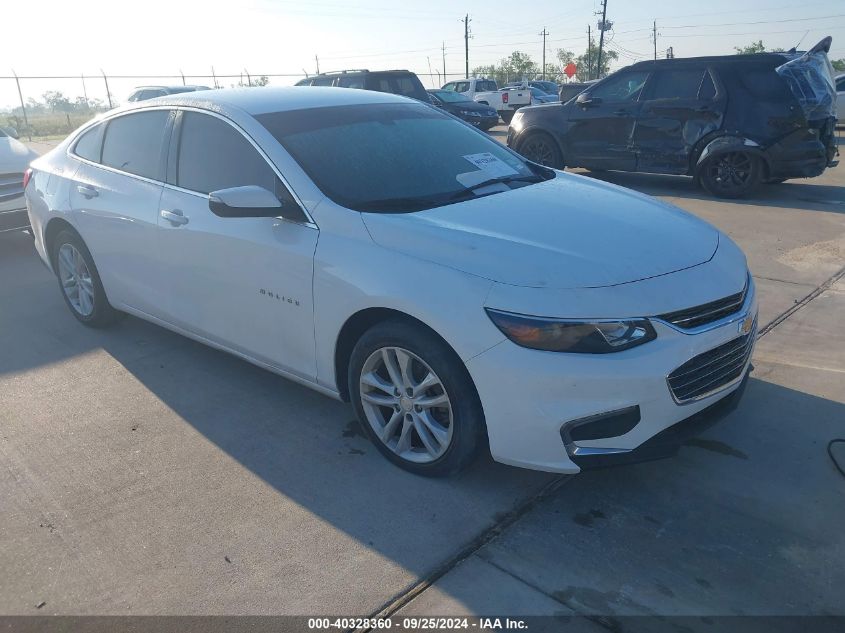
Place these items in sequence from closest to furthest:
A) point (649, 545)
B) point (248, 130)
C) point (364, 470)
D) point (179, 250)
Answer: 1. point (649, 545)
2. point (364, 470)
3. point (248, 130)
4. point (179, 250)

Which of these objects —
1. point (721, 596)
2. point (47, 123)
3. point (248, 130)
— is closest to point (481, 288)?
point (721, 596)

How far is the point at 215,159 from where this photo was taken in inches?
161

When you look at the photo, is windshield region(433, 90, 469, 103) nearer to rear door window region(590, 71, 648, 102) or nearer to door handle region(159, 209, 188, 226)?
rear door window region(590, 71, 648, 102)

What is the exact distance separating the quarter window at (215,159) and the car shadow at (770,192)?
7.36 meters

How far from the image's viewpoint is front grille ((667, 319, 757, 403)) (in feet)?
9.60

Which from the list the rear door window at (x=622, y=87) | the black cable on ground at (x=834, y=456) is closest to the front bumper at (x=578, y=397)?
the black cable on ground at (x=834, y=456)

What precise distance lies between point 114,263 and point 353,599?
3.09 m

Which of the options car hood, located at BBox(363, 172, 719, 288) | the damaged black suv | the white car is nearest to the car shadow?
the damaged black suv

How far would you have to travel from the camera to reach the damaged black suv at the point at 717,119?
9148 mm

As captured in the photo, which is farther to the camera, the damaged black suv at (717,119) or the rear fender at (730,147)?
the rear fender at (730,147)

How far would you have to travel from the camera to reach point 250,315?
3879mm

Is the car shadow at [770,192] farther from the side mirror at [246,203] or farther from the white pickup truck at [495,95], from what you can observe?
the white pickup truck at [495,95]

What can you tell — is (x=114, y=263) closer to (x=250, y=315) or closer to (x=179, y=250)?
(x=179, y=250)

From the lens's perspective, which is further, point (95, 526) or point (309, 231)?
point (309, 231)
